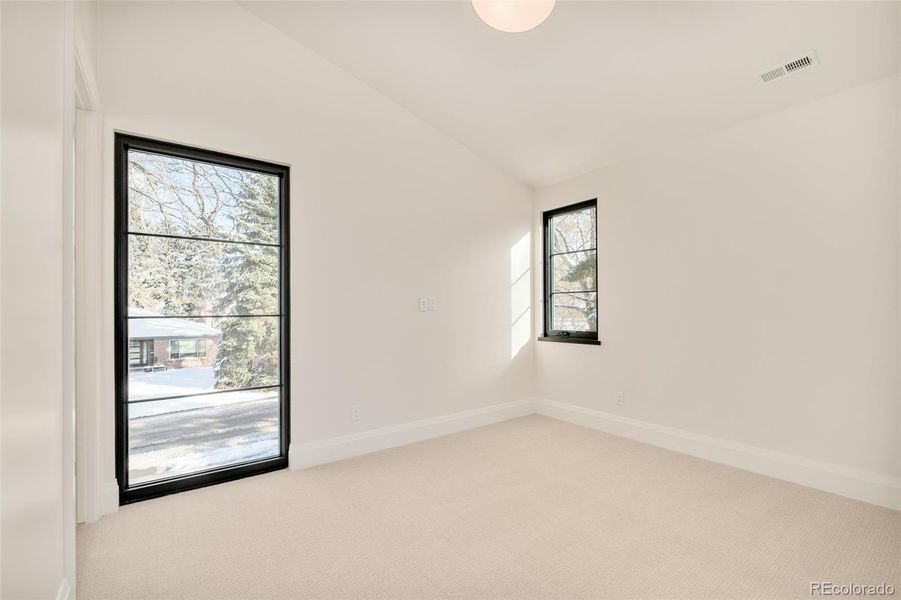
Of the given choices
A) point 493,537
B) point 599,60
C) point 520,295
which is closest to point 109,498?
point 493,537

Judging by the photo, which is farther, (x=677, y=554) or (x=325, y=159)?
(x=325, y=159)

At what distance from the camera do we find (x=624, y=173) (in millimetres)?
3971

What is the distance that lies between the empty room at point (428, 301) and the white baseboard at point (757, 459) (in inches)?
0.8

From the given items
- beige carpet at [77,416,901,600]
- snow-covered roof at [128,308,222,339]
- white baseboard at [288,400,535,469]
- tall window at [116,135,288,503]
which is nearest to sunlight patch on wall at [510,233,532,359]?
white baseboard at [288,400,535,469]

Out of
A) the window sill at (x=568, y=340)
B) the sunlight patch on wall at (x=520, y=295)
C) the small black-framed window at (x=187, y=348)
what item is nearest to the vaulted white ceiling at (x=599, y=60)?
the sunlight patch on wall at (x=520, y=295)

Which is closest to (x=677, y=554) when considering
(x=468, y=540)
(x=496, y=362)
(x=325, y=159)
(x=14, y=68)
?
(x=468, y=540)

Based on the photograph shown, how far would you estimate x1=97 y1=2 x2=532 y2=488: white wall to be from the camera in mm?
2779

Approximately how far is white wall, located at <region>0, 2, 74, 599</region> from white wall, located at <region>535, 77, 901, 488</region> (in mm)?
3829

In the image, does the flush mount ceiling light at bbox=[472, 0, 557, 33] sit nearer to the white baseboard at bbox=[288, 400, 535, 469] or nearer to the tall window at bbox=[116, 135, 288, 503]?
the tall window at bbox=[116, 135, 288, 503]

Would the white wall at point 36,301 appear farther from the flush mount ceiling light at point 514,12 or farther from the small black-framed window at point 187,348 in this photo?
the flush mount ceiling light at point 514,12

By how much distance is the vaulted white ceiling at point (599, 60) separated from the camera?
94.7 inches

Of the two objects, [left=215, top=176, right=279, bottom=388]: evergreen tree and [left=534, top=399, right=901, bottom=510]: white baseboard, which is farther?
[left=215, top=176, right=279, bottom=388]: evergreen tree

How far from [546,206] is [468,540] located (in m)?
3.48

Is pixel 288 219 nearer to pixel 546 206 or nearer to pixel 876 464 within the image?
pixel 546 206
